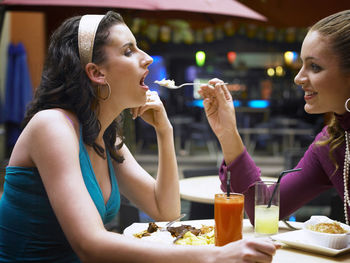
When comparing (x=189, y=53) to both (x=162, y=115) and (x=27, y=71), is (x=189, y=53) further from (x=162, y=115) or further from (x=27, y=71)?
(x=162, y=115)

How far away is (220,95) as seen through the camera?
2002 millimetres

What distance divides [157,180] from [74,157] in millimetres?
738

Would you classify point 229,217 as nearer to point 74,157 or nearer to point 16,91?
point 74,157

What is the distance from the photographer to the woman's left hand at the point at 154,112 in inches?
86.0

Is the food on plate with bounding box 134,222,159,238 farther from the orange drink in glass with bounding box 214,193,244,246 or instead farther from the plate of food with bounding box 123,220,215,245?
the orange drink in glass with bounding box 214,193,244,246

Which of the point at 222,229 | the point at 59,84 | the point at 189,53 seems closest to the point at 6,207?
the point at 59,84

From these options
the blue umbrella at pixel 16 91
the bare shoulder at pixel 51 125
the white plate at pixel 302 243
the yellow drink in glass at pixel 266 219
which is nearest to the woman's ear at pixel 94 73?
the bare shoulder at pixel 51 125

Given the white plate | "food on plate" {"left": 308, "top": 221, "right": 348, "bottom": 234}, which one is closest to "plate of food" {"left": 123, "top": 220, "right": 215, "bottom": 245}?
the white plate

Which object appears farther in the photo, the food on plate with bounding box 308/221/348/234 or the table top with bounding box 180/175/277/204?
the table top with bounding box 180/175/277/204

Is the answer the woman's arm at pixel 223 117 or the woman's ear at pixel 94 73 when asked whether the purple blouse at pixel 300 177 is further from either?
the woman's ear at pixel 94 73

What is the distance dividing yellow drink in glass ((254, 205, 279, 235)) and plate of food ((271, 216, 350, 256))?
0.05 m

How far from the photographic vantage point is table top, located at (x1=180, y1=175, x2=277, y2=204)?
317 cm

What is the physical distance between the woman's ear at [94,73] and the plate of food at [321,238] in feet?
2.88

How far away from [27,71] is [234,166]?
286 inches
